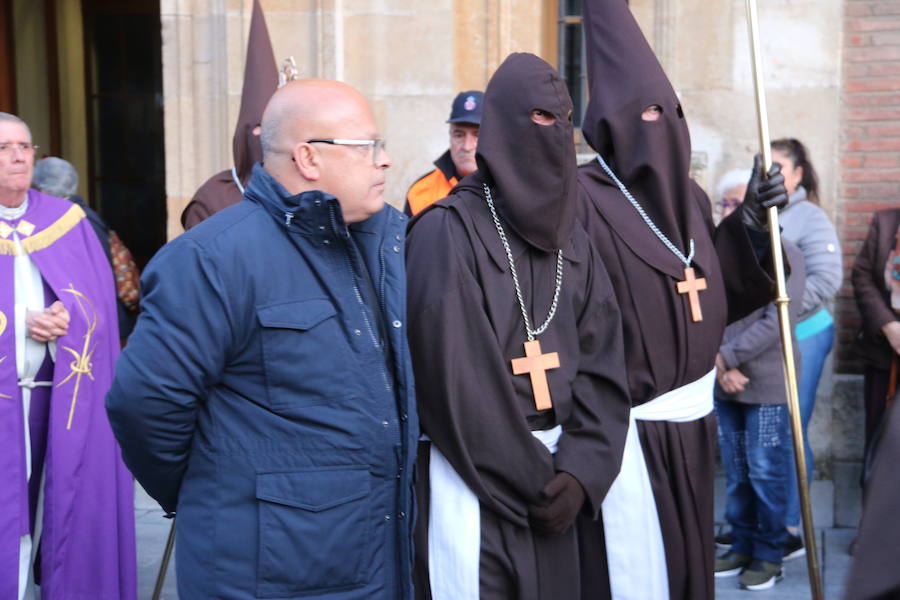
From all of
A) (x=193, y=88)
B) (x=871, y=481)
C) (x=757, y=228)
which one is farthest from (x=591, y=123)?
(x=193, y=88)

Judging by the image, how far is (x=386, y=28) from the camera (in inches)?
272

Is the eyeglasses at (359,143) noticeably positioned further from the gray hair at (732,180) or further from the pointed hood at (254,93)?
the gray hair at (732,180)

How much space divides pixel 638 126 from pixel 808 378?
2.38 m

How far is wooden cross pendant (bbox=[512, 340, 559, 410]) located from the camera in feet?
11.4

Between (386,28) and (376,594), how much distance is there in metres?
4.49

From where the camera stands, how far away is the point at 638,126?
4172mm

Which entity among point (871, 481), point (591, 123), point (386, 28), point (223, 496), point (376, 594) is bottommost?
point (376, 594)

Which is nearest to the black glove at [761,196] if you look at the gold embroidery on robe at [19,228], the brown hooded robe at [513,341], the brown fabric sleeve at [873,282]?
the brown hooded robe at [513,341]

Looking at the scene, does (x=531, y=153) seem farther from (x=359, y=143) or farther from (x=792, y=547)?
(x=792, y=547)

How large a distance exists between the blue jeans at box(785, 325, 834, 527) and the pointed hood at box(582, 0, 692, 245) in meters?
2.06

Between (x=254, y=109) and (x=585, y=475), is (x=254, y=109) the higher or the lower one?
the higher one

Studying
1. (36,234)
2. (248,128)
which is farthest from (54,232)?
(248,128)

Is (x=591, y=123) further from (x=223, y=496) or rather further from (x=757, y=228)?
(x=223, y=496)

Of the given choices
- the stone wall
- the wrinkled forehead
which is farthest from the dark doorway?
the wrinkled forehead
